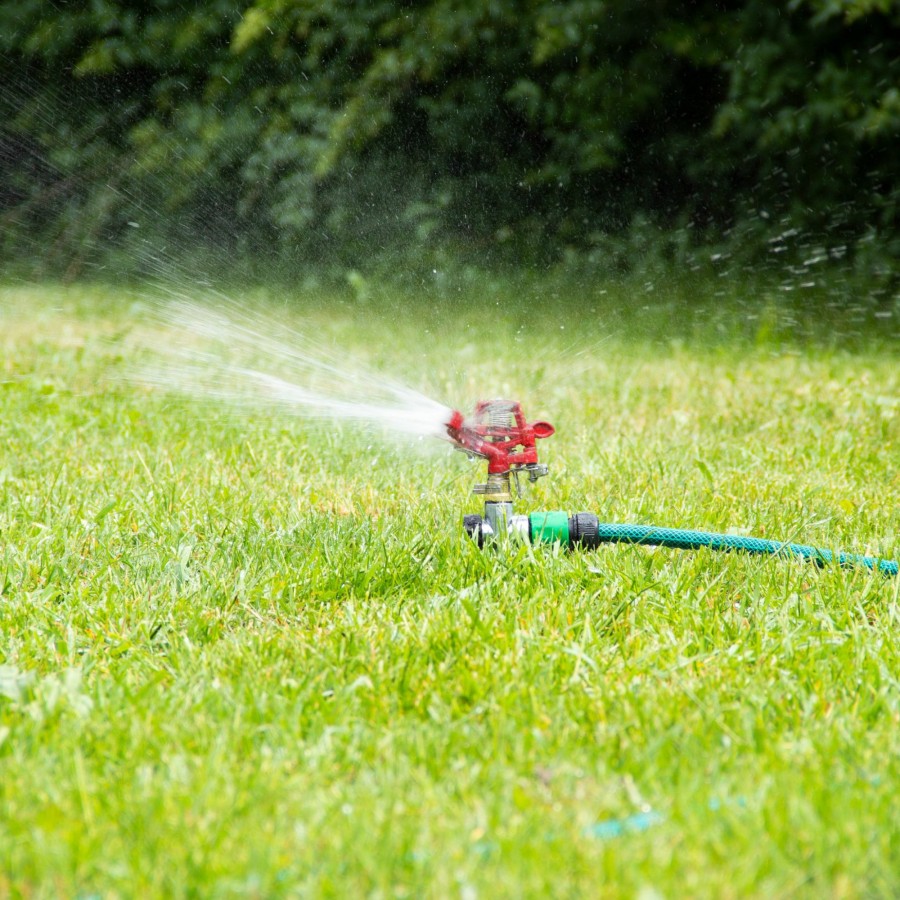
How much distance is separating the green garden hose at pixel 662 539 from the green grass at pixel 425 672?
4 centimetres

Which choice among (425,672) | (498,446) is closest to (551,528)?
(498,446)

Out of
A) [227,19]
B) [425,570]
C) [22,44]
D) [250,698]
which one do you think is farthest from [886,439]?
[22,44]

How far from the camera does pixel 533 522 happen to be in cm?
212

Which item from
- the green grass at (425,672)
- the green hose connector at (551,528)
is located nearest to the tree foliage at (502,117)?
the green grass at (425,672)

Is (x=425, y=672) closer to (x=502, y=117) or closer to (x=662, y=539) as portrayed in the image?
(x=662, y=539)

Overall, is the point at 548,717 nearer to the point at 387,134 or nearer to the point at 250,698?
the point at 250,698

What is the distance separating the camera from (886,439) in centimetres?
342

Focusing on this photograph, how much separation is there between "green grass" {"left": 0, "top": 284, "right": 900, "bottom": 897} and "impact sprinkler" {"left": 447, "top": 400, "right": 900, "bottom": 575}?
45mm

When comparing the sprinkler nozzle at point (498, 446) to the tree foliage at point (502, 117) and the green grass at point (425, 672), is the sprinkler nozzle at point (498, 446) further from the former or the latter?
the tree foliage at point (502, 117)

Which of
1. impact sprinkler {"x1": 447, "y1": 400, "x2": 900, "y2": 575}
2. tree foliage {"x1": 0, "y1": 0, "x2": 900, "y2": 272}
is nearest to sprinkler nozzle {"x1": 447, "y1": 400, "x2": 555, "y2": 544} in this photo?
impact sprinkler {"x1": 447, "y1": 400, "x2": 900, "y2": 575}

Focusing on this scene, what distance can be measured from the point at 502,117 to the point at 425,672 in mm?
6672

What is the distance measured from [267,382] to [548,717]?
2935 mm

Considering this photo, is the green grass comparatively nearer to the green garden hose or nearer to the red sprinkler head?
the green garden hose

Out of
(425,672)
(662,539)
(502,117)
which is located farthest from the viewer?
(502,117)
